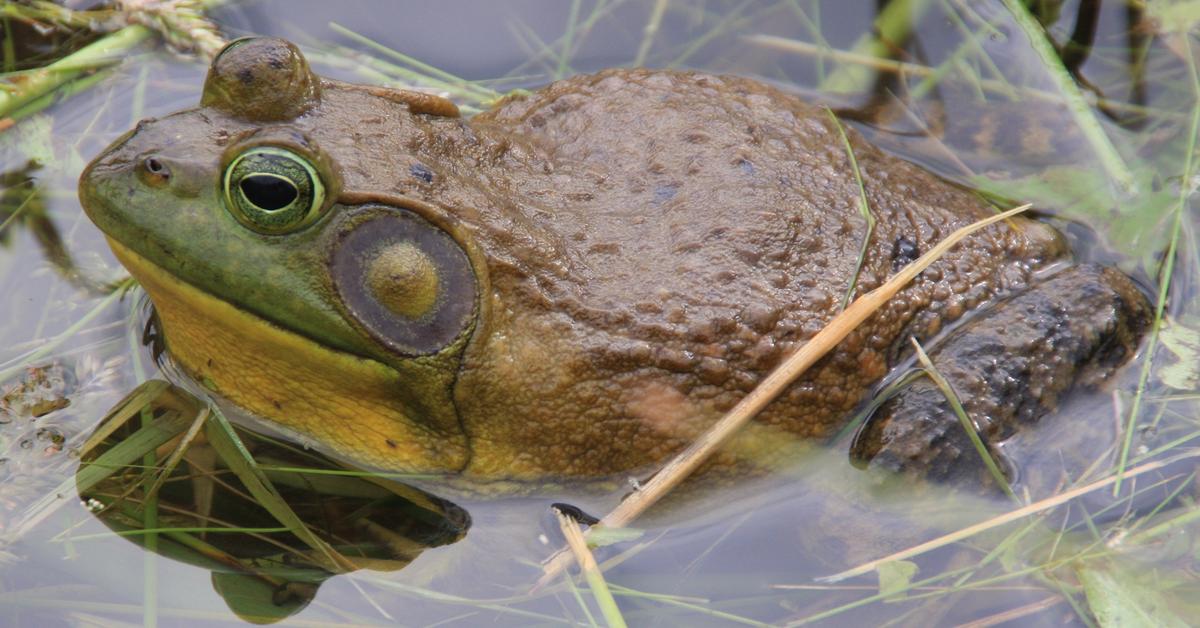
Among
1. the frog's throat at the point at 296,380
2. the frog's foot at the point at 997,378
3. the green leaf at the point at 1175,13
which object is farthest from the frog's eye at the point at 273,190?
the green leaf at the point at 1175,13

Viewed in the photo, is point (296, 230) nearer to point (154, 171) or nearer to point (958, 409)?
point (154, 171)

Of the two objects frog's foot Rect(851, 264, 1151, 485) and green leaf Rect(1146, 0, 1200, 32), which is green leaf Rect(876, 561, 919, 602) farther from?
green leaf Rect(1146, 0, 1200, 32)

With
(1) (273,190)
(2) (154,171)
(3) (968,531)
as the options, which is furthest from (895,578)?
(2) (154,171)

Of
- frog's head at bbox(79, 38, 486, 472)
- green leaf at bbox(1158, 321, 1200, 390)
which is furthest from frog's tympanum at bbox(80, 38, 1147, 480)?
green leaf at bbox(1158, 321, 1200, 390)

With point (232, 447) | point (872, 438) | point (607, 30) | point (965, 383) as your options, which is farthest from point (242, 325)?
point (607, 30)

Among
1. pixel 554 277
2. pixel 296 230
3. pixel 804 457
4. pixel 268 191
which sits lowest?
pixel 804 457

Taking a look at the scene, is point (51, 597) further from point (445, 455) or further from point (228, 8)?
point (228, 8)

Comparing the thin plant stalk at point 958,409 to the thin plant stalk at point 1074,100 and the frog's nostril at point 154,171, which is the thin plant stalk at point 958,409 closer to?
the thin plant stalk at point 1074,100
